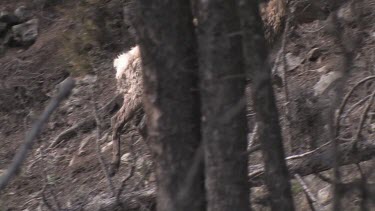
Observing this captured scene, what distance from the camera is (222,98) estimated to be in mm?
4773

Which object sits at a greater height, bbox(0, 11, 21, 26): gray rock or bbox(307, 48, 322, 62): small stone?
bbox(0, 11, 21, 26): gray rock

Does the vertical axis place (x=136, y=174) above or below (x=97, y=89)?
below

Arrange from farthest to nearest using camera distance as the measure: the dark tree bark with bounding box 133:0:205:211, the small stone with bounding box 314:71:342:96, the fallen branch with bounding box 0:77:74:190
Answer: the small stone with bounding box 314:71:342:96 < the dark tree bark with bounding box 133:0:205:211 < the fallen branch with bounding box 0:77:74:190

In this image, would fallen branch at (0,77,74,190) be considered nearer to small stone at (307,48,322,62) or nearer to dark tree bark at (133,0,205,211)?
dark tree bark at (133,0,205,211)

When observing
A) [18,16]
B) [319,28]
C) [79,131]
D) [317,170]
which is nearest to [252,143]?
[317,170]

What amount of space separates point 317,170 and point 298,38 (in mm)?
3778

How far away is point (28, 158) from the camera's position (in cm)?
1121

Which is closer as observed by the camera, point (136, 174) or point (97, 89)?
point (136, 174)

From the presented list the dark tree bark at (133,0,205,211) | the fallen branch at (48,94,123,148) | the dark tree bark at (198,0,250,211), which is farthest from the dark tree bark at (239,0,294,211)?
the fallen branch at (48,94,123,148)

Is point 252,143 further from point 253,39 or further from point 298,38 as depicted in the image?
point 298,38

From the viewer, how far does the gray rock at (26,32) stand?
13.4 m

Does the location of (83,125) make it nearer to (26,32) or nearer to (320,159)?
(26,32)

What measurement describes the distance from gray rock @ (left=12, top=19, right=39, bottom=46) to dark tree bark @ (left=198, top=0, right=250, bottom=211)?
8.97m

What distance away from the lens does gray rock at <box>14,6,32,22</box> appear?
1366cm
